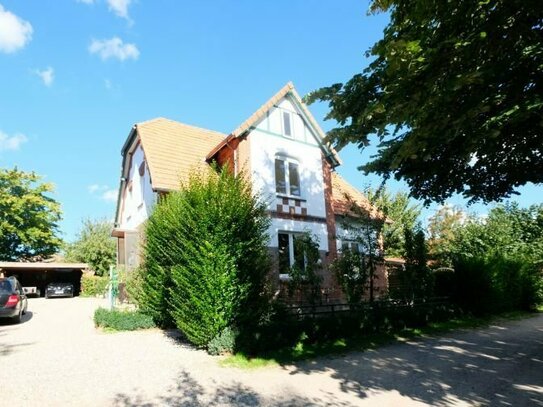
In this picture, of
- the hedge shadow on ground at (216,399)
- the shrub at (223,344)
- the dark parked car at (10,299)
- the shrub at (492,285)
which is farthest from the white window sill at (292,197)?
the dark parked car at (10,299)

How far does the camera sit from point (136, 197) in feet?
71.0

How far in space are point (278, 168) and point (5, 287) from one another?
1173 centimetres

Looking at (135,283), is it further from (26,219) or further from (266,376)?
(26,219)

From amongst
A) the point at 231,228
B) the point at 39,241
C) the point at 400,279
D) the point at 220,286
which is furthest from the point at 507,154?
the point at 39,241

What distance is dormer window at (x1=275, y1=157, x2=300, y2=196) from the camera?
17.2m

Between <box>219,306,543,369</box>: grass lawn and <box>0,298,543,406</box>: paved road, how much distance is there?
15.5 inches

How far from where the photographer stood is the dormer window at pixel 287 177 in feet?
56.6

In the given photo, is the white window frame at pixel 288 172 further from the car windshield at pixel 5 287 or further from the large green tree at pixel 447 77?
the car windshield at pixel 5 287

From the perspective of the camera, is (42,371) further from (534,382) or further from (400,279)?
(400,279)

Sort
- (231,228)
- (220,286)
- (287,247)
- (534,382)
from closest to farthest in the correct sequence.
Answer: (534,382)
(220,286)
(231,228)
(287,247)

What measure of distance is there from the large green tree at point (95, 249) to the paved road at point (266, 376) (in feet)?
107

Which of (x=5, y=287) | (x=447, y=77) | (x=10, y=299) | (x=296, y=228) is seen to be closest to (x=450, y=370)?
(x=447, y=77)

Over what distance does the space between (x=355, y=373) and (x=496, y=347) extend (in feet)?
16.3

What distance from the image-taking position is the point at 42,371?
26.5 ft
